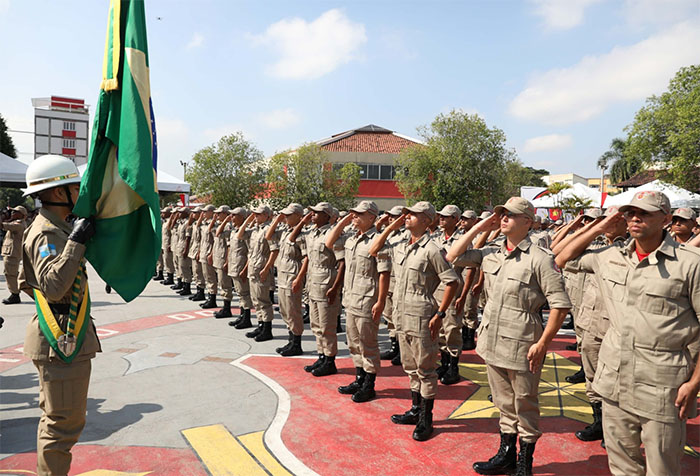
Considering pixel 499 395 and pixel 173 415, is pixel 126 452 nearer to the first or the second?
pixel 173 415

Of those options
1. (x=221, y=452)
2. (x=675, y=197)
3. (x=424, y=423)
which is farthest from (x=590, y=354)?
(x=675, y=197)

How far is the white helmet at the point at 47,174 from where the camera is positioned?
3.06 metres

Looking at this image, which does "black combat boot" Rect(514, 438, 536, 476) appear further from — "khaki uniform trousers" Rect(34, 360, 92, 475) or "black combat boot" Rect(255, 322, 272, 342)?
"black combat boot" Rect(255, 322, 272, 342)

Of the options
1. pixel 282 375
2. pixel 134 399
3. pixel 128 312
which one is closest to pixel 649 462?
pixel 282 375

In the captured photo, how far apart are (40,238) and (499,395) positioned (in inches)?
139

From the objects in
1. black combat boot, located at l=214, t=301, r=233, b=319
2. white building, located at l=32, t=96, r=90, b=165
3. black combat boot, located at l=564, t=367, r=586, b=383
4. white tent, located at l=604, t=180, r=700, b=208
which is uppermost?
white building, located at l=32, t=96, r=90, b=165

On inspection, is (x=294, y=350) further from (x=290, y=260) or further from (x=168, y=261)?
(x=168, y=261)

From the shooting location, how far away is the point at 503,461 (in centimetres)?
379

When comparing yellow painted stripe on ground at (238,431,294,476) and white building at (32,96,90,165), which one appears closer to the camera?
yellow painted stripe on ground at (238,431,294,476)

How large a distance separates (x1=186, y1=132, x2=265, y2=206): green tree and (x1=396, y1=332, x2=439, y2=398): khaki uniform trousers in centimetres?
2736

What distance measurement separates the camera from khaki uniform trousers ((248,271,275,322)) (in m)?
7.89

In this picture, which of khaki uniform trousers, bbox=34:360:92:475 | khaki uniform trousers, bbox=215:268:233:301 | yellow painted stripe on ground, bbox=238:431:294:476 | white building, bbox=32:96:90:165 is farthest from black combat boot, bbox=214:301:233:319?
white building, bbox=32:96:90:165

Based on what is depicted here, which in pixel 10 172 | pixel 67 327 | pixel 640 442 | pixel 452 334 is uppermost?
pixel 10 172

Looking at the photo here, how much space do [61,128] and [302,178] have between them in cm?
2617
